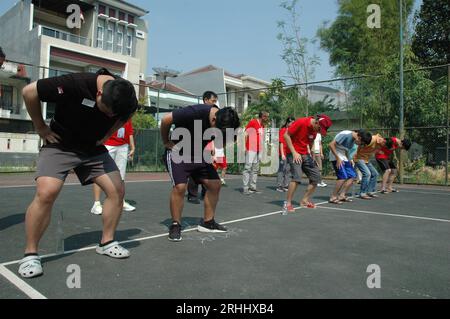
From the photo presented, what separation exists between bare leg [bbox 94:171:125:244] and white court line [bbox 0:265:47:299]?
0.82 m

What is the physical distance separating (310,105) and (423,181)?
213 inches

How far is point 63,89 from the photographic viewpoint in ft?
9.86

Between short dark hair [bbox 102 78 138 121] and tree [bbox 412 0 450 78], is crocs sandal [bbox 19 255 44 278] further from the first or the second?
tree [bbox 412 0 450 78]

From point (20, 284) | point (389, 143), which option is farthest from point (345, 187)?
point (20, 284)

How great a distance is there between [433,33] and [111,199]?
89.3ft

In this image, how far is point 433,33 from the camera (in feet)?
80.7

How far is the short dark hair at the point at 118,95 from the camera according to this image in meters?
2.95

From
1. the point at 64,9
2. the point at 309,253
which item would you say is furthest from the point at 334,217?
the point at 64,9

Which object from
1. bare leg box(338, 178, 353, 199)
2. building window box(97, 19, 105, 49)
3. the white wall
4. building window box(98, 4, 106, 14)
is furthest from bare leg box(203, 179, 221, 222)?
building window box(98, 4, 106, 14)

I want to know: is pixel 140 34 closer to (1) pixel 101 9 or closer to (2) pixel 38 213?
(1) pixel 101 9

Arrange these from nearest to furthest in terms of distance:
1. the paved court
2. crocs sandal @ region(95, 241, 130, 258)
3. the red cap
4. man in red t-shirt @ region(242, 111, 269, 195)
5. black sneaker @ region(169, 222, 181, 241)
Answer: the paved court, crocs sandal @ region(95, 241, 130, 258), black sneaker @ region(169, 222, 181, 241), the red cap, man in red t-shirt @ region(242, 111, 269, 195)

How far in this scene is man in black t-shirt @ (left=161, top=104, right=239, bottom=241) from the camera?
4047 millimetres

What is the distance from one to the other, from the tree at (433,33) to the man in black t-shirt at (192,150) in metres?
24.8

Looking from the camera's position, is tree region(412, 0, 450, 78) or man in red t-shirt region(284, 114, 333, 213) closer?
man in red t-shirt region(284, 114, 333, 213)
